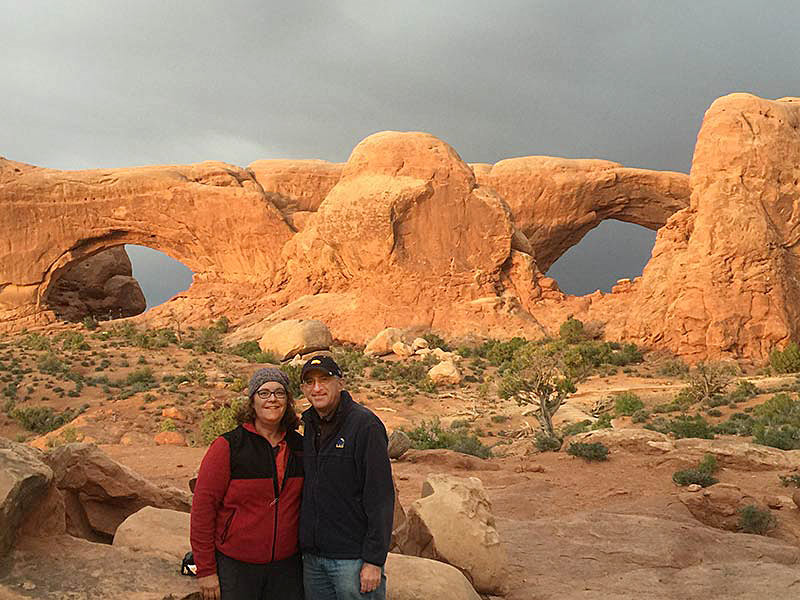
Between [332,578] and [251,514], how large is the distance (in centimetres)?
48

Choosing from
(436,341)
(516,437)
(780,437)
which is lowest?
(516,437)

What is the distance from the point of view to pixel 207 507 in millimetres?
2686

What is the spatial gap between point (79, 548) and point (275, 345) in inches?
802

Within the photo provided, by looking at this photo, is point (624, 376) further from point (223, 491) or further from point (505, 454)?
point (223, 491)

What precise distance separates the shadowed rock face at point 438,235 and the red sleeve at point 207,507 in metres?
22.0

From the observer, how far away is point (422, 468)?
30.7ft

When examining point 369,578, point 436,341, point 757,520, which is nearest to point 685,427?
point 757,520

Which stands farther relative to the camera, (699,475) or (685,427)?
(685,427)

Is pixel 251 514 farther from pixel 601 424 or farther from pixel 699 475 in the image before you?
pixel 601 424

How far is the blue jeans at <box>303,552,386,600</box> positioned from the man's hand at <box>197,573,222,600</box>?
1.33ft

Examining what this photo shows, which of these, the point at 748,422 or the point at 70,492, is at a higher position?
the point at 70,492

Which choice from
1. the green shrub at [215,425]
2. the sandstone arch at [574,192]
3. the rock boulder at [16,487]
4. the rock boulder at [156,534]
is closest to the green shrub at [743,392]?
the green shrub at [215,425]

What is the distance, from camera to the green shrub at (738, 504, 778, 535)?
627cm

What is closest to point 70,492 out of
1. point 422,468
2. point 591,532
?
point 591,532
